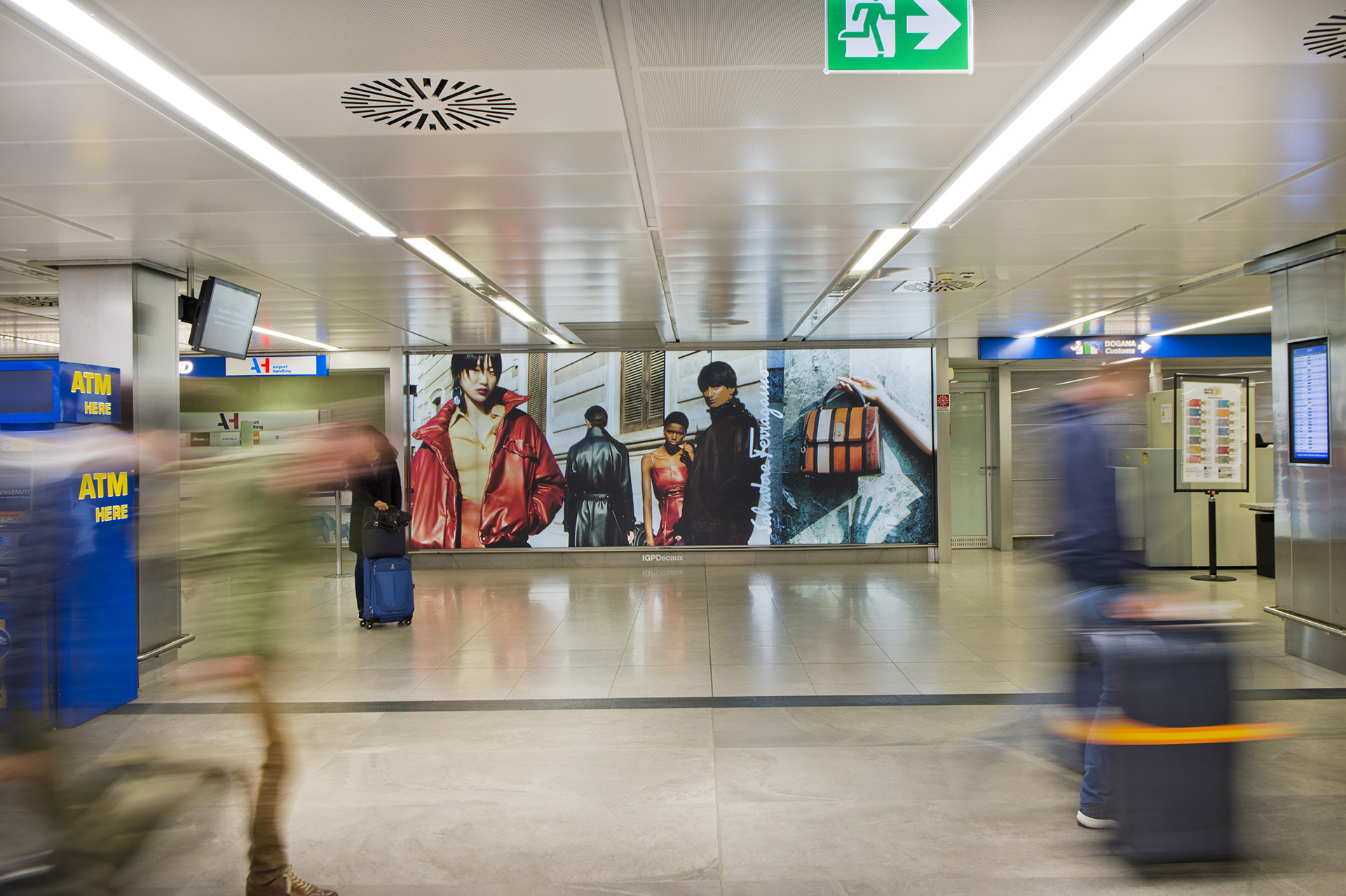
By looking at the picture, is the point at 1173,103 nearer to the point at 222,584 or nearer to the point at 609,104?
the point at 609,104

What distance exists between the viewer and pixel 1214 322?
10.0 meters

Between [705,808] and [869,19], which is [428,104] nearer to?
[869,19]

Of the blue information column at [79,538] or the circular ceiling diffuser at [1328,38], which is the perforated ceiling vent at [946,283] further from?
the blue information column at [79,538]

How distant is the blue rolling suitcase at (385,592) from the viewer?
7418mm

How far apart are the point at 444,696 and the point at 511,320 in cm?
504

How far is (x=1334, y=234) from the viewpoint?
18.3ft

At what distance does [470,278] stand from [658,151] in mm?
3417

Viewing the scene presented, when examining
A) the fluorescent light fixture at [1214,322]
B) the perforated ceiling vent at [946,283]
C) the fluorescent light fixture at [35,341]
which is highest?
the fluorescent light fixture at [35,341]

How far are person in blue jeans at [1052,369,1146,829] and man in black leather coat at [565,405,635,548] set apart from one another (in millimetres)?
8440

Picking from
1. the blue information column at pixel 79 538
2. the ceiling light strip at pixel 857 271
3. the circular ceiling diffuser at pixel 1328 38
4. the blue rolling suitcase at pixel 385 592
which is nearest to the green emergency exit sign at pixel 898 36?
the circular ceiling diffuser at pixel 1328 38

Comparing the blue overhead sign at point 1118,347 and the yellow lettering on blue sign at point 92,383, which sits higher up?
the blue overhead sign at point 1118,347

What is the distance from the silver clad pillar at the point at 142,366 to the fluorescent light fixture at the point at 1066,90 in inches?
213

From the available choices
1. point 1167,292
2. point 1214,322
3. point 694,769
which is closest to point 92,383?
point 694,769

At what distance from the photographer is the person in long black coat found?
7.46 metres
